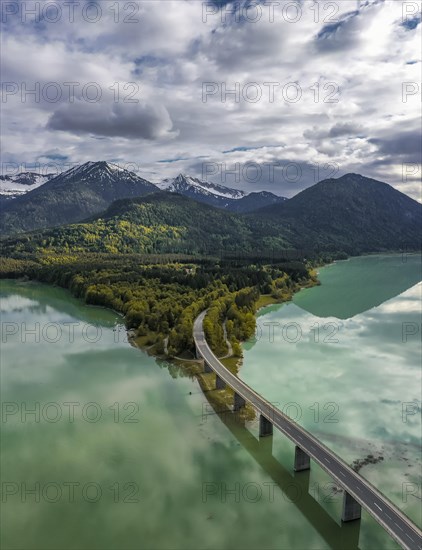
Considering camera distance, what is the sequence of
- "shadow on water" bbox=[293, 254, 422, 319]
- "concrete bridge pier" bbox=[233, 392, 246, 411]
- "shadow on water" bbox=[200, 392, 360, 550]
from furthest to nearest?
"shadow on water" bbox=[293, 254, 422, 319], "concrete bridge pier" bbox=[233, 392, 246, 411], "shadow on water" bbox=[200, 392, 360, 550]

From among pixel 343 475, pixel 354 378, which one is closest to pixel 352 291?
pixel 354 378

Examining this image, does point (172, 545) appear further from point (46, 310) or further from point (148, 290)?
point (46, 310)

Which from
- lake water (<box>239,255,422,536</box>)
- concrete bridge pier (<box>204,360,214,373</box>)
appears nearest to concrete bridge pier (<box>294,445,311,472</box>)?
lake water (<box>239,255,422,536</box>)

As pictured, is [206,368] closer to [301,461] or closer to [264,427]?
[264,427]

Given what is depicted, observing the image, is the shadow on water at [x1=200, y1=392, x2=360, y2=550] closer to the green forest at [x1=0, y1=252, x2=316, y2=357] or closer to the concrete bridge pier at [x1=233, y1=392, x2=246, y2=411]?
the concrete bridge pier at [x1=233, y1=392, x2=246, y2=411]

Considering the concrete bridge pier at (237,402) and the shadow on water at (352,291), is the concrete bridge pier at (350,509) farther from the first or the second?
the shadow on water at (352,291)

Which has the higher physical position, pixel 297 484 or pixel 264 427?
pixel 264 427

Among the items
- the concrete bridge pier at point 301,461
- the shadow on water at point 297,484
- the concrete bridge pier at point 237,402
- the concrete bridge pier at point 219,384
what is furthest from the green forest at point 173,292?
the concrete bridge pier at point 301,461
